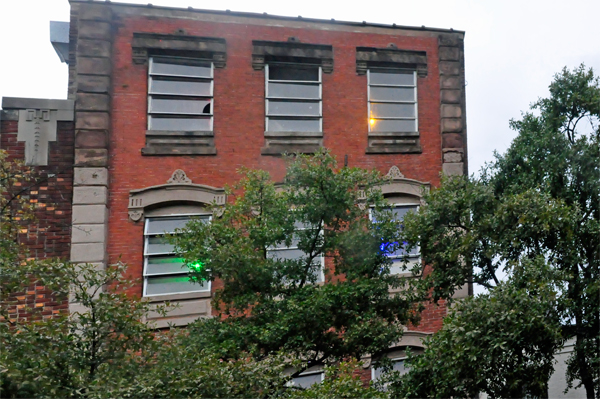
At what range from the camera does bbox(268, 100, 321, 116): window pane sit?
1597cm

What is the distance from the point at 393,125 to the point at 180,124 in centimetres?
583

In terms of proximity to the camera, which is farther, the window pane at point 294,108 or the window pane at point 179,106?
the window pane at point 294,108

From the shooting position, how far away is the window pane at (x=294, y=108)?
16.0 m

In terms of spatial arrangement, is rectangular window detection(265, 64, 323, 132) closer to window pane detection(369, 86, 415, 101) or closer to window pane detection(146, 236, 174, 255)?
window pane detection(369, 86, 415, 101)

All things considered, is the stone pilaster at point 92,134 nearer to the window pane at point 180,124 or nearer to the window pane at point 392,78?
the window pane at point 180,124

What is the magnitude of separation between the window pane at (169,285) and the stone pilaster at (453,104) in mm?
7386

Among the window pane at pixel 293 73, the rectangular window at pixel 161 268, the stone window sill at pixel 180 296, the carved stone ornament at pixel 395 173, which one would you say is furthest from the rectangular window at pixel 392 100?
the stone window sill at pixel 180 296

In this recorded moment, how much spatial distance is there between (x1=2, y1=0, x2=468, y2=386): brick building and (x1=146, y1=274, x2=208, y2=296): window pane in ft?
0.08

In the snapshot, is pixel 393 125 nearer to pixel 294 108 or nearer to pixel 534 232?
pixel 294 108

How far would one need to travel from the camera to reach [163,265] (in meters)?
14.5

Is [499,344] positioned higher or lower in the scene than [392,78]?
lower

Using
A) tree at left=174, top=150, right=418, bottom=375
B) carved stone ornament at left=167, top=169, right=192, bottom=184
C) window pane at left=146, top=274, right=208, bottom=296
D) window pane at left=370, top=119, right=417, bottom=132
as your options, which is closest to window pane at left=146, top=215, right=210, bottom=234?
carved stone ornament at left=167, top=169, right=192, bottom=184

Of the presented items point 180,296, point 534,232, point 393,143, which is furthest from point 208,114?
point 534,232

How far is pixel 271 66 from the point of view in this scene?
53.1 ft
